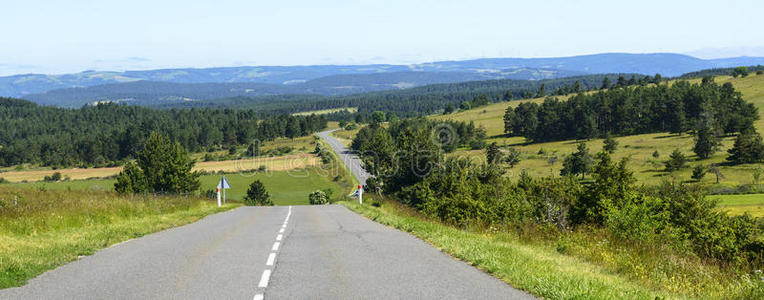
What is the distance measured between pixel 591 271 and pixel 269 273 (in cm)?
584

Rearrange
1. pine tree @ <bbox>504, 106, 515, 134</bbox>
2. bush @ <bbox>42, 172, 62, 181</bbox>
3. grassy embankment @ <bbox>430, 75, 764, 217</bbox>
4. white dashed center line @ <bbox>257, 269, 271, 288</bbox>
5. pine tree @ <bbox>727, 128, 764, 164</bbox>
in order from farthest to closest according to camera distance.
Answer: pine tree @ <bbox>504, 106, 515, 134</bbox> < bush @ <bbox>42, 172, 62, 181</bbox> < pine tree @ <bbox>727, 128, 764, 164</bbox> < grassy embankment @ <bbox>430, 75, 764, 217</bbox> < white dashed center line @ <bbox>257, 269, 271, 288</bbox>

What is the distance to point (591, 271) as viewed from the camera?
9961mm

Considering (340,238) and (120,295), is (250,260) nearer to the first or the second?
(120,295)

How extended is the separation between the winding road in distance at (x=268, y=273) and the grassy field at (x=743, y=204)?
58.4 metres

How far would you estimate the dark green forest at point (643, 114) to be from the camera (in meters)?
140

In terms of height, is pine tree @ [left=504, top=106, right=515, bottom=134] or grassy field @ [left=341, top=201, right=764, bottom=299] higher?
grassy field @ [left=341, top=201, right=764, bottom=299]

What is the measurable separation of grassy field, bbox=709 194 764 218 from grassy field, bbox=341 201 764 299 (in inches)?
2176

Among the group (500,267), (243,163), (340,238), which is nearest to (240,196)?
(243,163)

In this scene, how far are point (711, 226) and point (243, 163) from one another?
127m

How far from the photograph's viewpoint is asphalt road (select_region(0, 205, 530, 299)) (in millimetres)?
7867

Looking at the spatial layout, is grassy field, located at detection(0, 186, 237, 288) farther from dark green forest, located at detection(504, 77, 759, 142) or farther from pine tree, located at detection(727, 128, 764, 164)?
dark green forest, located at detection(504, 77, 759, 142)

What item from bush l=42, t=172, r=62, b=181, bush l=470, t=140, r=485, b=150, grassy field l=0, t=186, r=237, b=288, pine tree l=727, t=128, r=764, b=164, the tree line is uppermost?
grassy field l=0, t=186, r=237, b=288

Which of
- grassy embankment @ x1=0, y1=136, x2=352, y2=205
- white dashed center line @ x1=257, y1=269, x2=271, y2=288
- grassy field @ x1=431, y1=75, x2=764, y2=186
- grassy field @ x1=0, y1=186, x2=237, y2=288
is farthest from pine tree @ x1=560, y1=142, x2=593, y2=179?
white dashed center line @ x1=257, y1=269, x2=271, y2=288

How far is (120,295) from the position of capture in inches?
304
